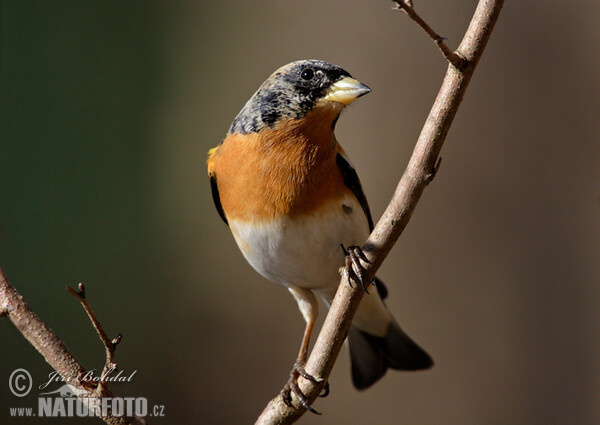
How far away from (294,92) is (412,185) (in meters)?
0.78

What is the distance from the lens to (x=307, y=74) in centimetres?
230

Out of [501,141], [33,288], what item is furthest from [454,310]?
[33,288]

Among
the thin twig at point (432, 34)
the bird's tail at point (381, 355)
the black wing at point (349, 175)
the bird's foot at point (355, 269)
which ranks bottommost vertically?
the bird's tail at point (381, 355)

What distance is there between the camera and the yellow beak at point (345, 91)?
6.97 ft

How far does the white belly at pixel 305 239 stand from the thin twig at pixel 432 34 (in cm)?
86

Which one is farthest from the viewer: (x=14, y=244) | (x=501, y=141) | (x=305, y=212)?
(x=14, y=244)

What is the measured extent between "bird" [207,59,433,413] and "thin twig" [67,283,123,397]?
70 centimetres

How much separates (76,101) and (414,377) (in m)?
3.56

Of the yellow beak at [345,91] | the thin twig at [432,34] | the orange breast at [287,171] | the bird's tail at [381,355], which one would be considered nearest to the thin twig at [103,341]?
the orange breast at [287,171]

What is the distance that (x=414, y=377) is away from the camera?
4.66 m

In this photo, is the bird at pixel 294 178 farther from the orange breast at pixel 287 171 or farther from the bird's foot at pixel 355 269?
the bird's foot at pixel 355 269

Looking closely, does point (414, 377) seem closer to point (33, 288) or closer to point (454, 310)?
point (454, 310)

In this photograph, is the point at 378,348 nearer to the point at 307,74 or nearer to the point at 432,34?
the point at 307,74

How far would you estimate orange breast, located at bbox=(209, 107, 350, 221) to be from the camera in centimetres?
225
